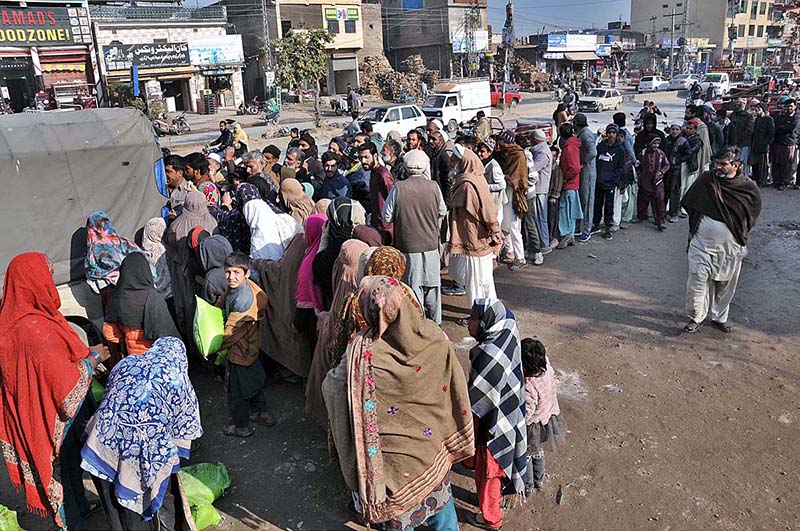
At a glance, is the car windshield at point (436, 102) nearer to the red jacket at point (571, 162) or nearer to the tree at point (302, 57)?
the tree at point (302, 57)

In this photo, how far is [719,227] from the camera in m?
5.41

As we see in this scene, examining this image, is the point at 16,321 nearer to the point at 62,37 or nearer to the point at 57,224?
the point at 57,224

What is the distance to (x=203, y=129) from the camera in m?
28.2

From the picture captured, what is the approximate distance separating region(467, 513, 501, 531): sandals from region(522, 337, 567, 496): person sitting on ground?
346 millimetres

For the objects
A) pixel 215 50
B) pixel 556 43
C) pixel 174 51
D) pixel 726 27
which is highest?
pixel 726 27

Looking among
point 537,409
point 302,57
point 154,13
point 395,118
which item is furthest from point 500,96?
point 537,409

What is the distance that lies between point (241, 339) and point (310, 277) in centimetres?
64

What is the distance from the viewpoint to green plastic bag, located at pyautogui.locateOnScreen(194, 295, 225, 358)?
12.9 feet

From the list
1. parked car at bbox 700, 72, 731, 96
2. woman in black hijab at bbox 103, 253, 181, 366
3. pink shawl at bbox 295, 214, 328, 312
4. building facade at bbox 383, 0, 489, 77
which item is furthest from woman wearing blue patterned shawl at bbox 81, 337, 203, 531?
building facade at bbox 383, 0, 489, 77

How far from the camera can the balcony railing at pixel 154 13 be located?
101ft

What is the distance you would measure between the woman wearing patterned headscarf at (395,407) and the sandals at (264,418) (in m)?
1.76

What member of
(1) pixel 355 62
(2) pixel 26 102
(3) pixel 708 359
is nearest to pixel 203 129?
(2) pixel 26 102

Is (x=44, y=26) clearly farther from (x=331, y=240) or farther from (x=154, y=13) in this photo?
(x=331, y=240)

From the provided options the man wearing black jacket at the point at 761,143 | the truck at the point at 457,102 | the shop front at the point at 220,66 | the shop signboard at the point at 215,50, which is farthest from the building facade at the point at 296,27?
the man wearing black jacket at the point at 761,143
